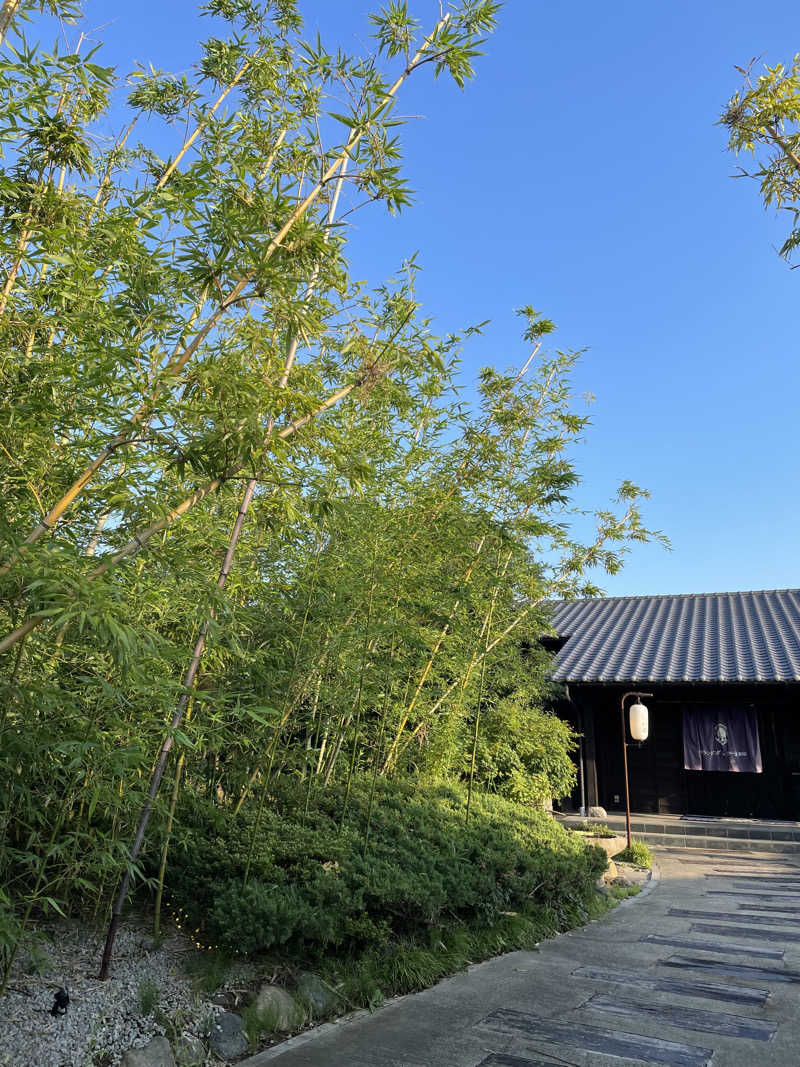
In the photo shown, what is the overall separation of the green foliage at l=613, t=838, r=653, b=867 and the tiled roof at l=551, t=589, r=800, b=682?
2.68 m

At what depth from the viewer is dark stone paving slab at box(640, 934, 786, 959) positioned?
4.31 metres

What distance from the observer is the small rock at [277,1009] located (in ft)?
9.58

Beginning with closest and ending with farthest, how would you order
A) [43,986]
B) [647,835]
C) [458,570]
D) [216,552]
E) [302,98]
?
[43,986] → [302,98] → [216,552] → [458,570] → [647,835]

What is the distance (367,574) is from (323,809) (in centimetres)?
145

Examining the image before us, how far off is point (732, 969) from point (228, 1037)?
2833mm

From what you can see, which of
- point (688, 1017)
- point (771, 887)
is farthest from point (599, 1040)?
point (771, 887)

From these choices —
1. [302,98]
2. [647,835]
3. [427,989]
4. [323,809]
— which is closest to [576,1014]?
[427,989]

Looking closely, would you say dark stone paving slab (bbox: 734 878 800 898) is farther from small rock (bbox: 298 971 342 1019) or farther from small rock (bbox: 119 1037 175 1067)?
small rock (bbox: 119 1037 175 1067)

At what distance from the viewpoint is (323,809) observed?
171 inches

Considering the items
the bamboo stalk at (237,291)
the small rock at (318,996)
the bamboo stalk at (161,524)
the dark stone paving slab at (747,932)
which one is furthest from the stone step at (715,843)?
the bamboo stalk at (237,291)

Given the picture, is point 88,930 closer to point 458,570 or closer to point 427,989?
point 427,989

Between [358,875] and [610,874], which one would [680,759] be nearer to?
[610,874]

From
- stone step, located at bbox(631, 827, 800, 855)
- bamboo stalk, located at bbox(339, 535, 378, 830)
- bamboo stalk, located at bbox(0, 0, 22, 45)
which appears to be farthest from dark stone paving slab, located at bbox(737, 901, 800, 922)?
bamboo stalk, located at bbox(0, 0, 22, 45)

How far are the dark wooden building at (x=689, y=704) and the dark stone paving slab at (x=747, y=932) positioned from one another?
4875 mm
